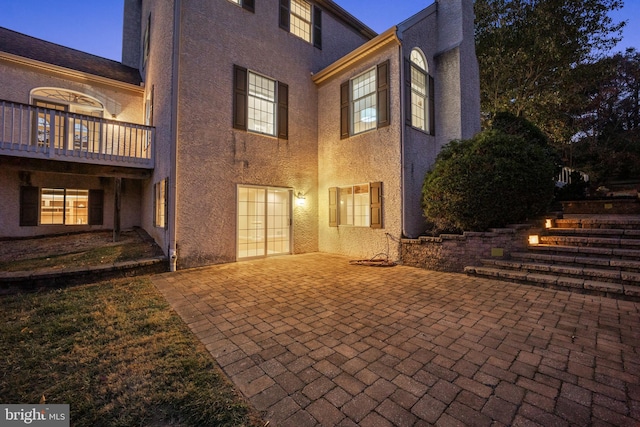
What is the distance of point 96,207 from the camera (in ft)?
30.6

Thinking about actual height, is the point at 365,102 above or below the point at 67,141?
above

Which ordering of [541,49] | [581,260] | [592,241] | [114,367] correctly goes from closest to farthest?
[114,367], [581,260], [592,241], [541,49]

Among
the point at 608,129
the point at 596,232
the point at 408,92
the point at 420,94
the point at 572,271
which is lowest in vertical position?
the point at 572,271

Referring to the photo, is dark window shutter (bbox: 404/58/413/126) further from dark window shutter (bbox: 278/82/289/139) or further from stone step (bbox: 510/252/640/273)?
stone step (bbox: 510/252/640/273)

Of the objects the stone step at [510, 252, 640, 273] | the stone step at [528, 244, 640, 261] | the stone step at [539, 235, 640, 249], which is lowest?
the stone step at [510, 252, 640, 273]

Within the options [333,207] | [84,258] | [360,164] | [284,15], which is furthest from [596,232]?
[84,258]

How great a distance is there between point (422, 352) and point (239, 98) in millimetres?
7347

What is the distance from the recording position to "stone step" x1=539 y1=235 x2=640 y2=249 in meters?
4.98

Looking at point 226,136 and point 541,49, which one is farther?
point 541,49

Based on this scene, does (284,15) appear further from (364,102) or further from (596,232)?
(596,232)

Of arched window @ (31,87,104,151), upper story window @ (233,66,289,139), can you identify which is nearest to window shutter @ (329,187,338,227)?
upper story window @ (233,66,289,139)

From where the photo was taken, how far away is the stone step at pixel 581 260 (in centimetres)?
445

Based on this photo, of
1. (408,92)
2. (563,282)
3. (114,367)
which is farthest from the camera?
(408,92)

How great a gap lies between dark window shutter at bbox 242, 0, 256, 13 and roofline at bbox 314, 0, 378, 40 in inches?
109
